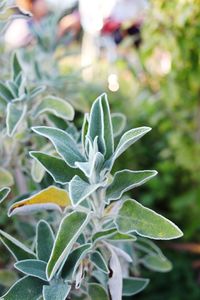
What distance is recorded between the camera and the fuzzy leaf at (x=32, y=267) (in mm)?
885

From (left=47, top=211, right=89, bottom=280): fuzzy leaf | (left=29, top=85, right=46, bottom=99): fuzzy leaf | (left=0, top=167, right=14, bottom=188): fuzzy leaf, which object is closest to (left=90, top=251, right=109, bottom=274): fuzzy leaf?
(left=47, top=211, right=89, bottom=280): fuzzy leaf

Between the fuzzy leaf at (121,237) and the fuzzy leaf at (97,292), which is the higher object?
the fuzzy leaf at (121,237)

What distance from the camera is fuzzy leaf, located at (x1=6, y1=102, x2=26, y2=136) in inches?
39.3

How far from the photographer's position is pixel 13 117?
1.03 meters

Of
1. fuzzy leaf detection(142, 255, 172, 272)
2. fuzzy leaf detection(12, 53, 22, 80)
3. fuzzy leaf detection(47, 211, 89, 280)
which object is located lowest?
fuzzy leaf detection(142, 255, 172, 272)

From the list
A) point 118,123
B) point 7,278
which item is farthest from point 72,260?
point 118,123

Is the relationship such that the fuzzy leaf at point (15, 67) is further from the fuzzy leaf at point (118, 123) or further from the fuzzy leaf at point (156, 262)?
the fuzzy leaf at point (156, 262)

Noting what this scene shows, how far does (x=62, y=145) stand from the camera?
0.84 metres

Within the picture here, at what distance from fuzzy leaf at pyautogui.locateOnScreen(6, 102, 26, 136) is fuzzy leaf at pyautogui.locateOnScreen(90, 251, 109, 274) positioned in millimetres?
247

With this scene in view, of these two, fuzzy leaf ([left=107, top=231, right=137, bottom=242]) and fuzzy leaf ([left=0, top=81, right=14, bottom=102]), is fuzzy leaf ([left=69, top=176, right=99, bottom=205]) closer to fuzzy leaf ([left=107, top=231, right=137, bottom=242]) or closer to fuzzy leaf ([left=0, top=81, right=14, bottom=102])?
fuzzy leaf ([left=107, top=231, right=137, bottom=242])

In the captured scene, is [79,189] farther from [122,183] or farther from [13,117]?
[13,117]

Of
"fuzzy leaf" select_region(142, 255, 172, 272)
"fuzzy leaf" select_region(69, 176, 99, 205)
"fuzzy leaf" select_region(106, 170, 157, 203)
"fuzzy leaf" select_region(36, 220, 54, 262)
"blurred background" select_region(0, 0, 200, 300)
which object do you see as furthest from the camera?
"blurred background" select_region(0, 0, 200, 300)

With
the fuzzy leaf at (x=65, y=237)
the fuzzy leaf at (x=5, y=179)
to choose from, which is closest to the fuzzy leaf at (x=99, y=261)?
the fuzzy leaf at (x=65, y=237)

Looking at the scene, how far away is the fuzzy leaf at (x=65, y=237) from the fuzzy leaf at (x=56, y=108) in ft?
0.99
